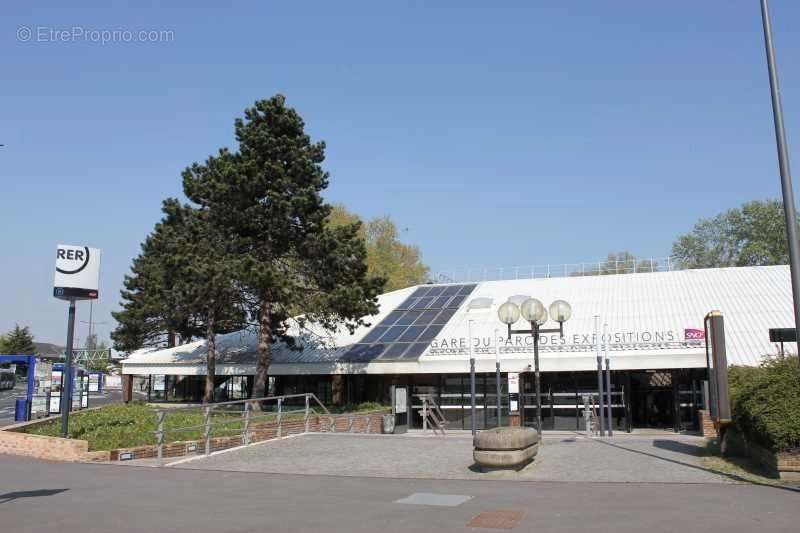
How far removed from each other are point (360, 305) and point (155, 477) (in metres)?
13.4

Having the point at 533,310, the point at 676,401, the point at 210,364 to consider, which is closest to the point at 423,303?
the point at 210,364

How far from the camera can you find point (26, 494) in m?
10.6

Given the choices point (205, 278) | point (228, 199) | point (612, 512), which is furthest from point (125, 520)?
point (228, 199)

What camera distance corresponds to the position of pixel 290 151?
26391mm

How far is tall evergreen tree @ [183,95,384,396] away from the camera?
83.0 feet

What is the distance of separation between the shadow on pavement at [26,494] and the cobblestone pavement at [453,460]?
3524 mm

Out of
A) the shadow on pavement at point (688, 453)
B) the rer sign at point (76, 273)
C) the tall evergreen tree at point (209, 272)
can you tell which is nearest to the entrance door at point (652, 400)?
the shadow on pavement at point (688, 453)

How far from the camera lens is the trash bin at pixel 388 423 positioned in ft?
86.8

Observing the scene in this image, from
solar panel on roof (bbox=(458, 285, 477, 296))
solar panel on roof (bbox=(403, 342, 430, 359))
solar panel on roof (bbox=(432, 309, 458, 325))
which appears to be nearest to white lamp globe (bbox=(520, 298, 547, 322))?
solar panel on roof (bbox=(403, 342, 430, 359))

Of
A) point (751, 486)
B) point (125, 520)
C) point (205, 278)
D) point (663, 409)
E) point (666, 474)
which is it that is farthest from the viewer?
point (663, 409)

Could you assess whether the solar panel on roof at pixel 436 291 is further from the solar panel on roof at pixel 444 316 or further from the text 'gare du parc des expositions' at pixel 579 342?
the text 'gare du parc des expositions' at pixel 579 342

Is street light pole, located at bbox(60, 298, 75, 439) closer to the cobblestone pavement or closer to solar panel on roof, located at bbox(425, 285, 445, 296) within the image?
the cobblestone pavement

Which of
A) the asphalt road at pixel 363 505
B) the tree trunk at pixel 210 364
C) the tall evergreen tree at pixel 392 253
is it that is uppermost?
the tall evergreen tree at pixel 392 253

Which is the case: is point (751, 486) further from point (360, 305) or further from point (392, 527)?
point (360, 305)
